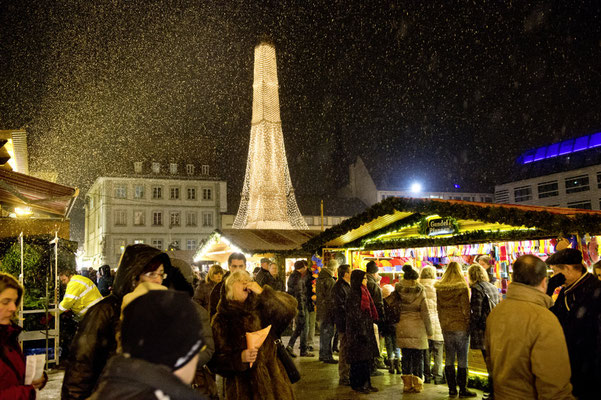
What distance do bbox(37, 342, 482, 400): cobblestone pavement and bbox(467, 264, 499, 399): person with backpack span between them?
1.09m

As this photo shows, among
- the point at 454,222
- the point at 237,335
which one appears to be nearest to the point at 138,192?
the point at 454,222

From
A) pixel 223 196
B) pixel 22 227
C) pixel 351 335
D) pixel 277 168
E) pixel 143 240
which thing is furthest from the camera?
pixel 223 196

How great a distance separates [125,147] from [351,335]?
5064 centimetres

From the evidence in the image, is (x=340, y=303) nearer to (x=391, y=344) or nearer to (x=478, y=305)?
(x=391, y=344)

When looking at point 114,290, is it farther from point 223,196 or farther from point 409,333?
point 223,196

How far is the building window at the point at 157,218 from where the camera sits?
52312 mm

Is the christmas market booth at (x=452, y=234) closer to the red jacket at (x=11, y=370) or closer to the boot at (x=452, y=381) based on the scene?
the boot at (x=452, y=381)

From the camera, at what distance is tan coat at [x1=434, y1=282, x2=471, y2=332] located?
22.8 feet

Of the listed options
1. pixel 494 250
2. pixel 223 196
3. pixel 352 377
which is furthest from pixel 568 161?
pixel 352 377

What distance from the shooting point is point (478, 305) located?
658 centimetres

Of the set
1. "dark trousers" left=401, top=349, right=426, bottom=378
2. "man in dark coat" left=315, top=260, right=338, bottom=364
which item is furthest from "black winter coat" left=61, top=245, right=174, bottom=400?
"man in dark coat" left=315, top=260, right=338, bottom=364

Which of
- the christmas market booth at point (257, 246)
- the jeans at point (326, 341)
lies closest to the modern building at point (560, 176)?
the christmas market booth at point (257, 246)

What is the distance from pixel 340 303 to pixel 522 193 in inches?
2234

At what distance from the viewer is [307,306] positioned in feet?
36.9
